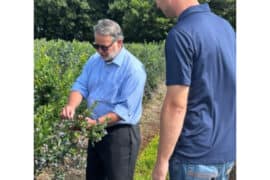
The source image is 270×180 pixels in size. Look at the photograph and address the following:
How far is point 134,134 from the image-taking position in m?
3.09

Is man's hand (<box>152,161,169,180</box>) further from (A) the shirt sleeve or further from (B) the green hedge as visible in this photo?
(A) the shirt sleeve

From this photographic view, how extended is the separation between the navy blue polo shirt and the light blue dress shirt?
A: 0.88 m

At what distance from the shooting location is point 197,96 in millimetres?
2074

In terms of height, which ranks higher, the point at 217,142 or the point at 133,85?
the point at 133,85

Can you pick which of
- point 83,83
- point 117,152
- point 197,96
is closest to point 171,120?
point 197,96

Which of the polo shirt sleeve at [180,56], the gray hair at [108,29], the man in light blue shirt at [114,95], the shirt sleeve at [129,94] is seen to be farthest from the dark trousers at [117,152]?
the polo shirt sleeve at [180,56]

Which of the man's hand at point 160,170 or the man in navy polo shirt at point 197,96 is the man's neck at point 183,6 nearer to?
the man in navy polo shirt at point 197,96

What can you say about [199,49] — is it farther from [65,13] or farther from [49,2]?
[65,13]

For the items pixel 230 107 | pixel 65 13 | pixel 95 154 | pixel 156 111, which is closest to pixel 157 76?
pixel 156 111

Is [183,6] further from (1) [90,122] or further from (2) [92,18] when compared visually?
(2) [92,18]

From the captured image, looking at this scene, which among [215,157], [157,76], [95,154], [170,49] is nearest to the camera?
[170,49]

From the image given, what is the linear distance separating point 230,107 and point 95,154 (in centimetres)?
121

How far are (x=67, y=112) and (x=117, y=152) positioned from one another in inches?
20.7

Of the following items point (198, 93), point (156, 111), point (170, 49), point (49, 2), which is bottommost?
point (156, 111)
